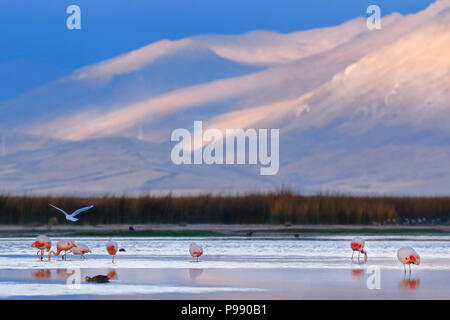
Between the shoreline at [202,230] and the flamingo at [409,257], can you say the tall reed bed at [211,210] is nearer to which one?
the shoreline at [202,230]

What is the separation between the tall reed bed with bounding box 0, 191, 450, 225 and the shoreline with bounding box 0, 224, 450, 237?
35.8 inches

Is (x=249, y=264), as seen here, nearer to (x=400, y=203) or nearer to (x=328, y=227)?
(x=328, y=227)

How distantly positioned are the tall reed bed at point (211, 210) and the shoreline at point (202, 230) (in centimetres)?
91

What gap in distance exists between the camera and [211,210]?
44.1 metres

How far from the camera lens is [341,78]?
141500 millimetres

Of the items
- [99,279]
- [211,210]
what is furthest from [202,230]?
[99,279]

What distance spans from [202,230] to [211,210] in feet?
19.0

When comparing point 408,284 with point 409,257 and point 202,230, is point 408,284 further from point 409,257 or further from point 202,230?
point 202,230

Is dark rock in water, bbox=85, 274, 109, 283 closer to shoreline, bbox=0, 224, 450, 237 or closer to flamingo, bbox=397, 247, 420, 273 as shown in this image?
flamingo, bbox=397, 247, 420, 273

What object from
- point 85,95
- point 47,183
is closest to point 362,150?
point 47,183

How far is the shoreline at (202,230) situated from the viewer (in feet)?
120

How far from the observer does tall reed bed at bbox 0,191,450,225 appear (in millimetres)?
42000

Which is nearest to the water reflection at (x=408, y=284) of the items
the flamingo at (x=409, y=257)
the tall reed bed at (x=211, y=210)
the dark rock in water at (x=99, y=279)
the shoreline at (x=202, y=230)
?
the flamingo at (x=409, y=257)

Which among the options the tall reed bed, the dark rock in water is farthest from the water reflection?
the tall reed bed
